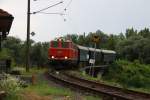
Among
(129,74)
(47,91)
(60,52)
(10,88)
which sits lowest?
(47,91)

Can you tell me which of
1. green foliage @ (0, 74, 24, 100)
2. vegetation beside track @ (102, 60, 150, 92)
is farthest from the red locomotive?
green foliage @ (0, 74, 24, 100)

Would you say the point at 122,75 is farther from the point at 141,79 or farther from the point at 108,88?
the point at 108,88

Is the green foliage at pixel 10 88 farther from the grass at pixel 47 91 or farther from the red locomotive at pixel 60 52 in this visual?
the red locomotive at pixel 60 52

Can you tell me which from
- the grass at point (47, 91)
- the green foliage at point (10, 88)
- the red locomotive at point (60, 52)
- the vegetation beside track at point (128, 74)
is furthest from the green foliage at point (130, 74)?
the green foliage at point (10, 88)

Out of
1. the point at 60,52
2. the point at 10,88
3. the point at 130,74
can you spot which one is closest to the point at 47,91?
the point at 10,88

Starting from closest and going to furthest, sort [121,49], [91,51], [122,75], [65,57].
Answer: [65,57], [122,75], [91,51], [121,49]

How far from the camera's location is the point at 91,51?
6203 cm

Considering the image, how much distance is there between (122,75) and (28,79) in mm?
32759

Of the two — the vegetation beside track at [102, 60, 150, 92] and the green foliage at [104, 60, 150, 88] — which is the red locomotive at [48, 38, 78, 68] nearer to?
the vegetation beside track at [102, 60, 150, 92]

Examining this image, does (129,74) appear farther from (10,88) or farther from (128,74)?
(10,88)

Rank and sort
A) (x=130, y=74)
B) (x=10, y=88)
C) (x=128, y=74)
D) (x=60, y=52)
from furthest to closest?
(x=128, y=74) < (x=130, y=74) < (x=60, y=52) < (x=10, y=88)

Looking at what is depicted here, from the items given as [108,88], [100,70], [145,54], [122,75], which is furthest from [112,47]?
[108,88]

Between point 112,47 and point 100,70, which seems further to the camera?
point 112,47

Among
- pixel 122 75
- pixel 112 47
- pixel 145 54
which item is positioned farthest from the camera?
pixel 112 47
